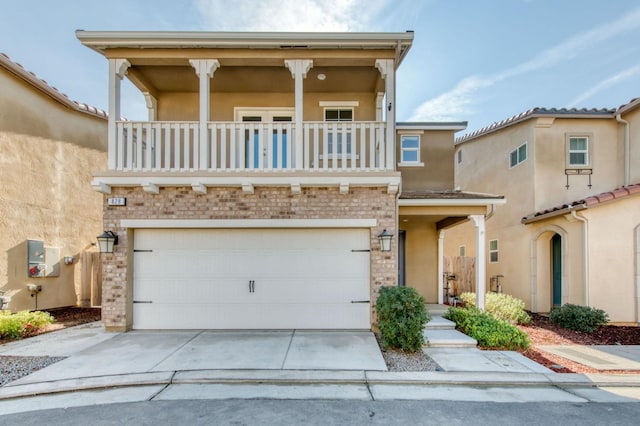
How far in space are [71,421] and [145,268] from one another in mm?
3792

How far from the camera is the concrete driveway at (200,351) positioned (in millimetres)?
5176

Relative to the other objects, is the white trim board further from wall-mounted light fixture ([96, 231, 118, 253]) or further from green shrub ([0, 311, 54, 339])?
green shrub ([0, 311, 54, 339])

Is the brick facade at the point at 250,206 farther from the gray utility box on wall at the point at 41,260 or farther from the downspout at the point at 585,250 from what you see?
the downspout at the point at 585,250

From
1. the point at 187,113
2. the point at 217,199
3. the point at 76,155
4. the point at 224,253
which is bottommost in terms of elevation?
Result: the point at 224,253

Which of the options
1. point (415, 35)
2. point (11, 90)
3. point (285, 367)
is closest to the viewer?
point (285, 367)

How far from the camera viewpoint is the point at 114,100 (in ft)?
23.4

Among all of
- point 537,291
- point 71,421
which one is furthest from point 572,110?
point 71,421

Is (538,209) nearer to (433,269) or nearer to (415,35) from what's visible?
(433,269)

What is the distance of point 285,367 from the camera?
5176 millimetres

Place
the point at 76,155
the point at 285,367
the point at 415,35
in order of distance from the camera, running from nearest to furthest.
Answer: the point at 285,367
the point at 415,35
the point at 76,155

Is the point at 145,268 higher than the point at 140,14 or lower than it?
lower

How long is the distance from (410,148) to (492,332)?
551cm

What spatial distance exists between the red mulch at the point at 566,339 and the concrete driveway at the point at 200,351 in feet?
9.48

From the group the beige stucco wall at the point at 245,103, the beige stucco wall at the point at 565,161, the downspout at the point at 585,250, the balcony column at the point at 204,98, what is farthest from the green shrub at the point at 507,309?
the balcony column at the point at 204,98
